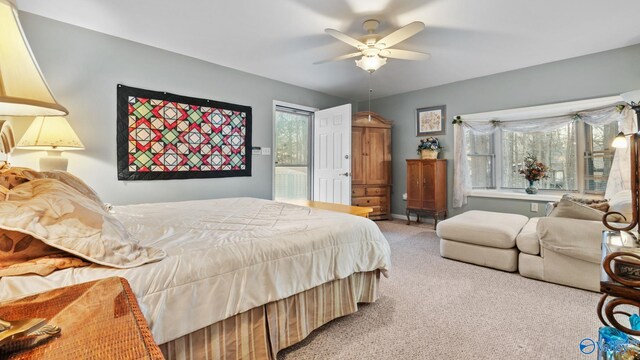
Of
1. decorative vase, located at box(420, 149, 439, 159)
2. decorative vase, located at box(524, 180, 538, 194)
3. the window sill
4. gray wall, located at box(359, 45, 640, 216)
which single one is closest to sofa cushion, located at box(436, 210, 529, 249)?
the window sill

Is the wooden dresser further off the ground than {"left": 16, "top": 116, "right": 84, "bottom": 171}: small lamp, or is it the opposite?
{"left": 16, "top": 116, "right": 84, "bottom": 171}: small lamp

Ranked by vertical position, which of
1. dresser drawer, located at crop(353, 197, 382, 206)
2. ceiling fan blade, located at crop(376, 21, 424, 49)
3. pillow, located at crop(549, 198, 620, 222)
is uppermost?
ceiling fan blade, located at crop(376, 21, 424, 49)

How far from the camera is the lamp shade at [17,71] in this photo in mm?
580

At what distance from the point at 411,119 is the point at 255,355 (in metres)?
4.88

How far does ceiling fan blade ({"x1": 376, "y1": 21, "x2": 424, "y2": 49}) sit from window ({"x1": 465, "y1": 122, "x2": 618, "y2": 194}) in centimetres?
288

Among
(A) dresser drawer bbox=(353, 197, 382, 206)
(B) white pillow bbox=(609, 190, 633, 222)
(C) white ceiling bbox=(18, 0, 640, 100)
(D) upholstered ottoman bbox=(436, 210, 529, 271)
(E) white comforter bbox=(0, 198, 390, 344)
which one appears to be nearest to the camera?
(E) white comforter bbox=(0, 198, 390, 344)

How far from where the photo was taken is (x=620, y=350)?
76cm

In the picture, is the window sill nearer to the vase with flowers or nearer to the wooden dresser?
the vase with flowers

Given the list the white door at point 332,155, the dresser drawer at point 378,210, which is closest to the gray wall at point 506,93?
the dresser drawer at point 378,210

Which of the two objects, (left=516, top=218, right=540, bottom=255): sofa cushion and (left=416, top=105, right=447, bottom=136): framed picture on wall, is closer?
(left=516, top=218, right=540, bottom=255): sofa cushion

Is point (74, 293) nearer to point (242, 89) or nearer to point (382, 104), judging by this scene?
point (242, 89)

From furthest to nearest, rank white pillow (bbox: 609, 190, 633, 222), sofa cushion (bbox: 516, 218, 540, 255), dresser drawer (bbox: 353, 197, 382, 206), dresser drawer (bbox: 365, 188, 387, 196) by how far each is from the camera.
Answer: dresser drawer (bbox: 365, 188, 387, 196) < dresser drawer (bbox: 353, 197, 382, 206) < sofa cushion (bbox: 516, 218, 540, 255) < white pillow (bbox: 609, 190, 633, 222)

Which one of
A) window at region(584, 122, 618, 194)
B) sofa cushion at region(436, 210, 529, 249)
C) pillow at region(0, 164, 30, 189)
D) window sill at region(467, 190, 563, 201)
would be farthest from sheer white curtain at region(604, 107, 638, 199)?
pillow at region(0, 164, 30, 189)

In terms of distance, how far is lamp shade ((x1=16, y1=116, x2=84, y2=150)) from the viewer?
232cm
